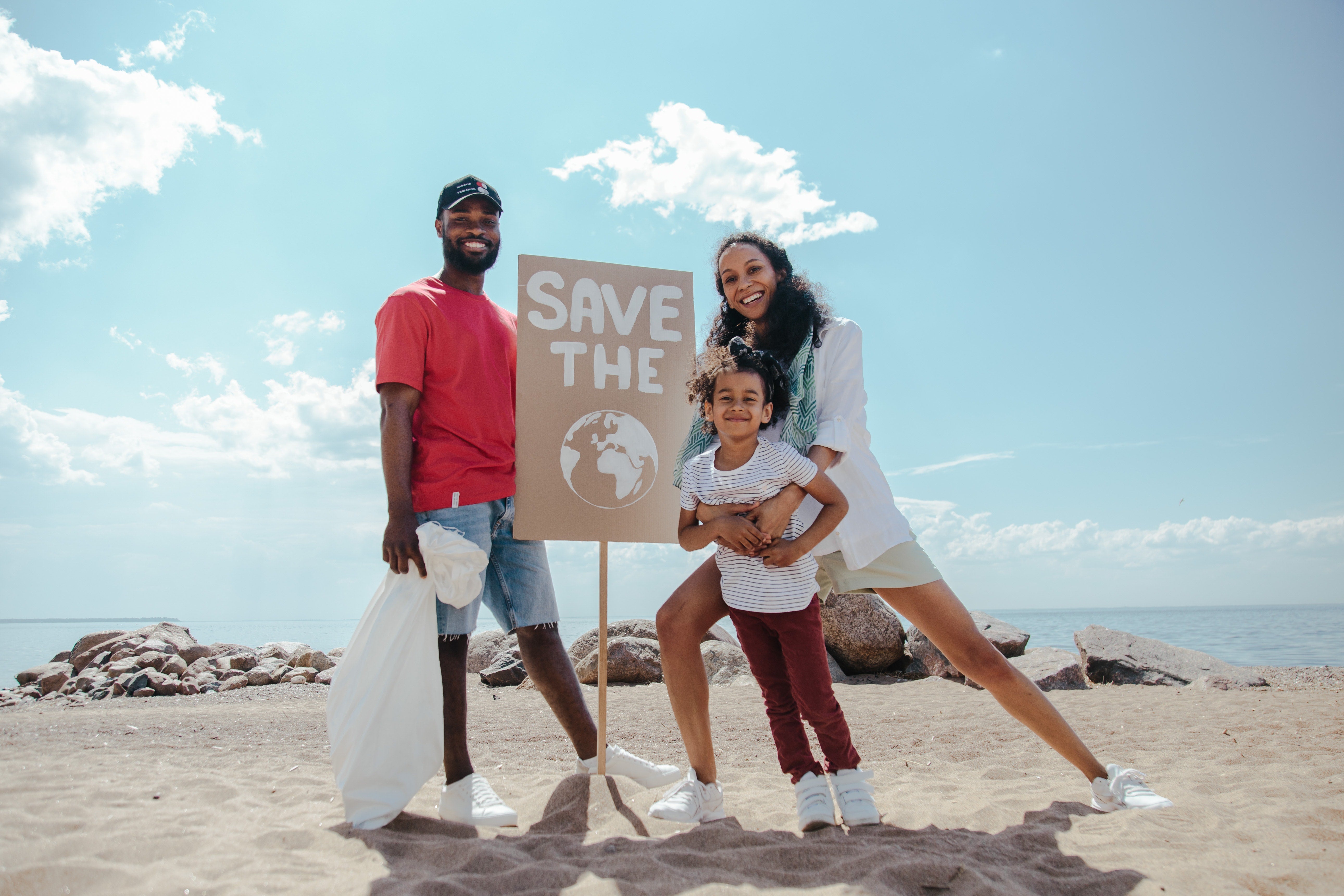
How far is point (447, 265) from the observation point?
311 cm

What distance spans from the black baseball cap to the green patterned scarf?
1428 mm

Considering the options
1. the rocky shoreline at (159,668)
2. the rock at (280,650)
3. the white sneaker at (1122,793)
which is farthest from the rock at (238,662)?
the white sneaker at (1122,793)

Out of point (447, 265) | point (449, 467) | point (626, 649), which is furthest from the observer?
point (626, 649)

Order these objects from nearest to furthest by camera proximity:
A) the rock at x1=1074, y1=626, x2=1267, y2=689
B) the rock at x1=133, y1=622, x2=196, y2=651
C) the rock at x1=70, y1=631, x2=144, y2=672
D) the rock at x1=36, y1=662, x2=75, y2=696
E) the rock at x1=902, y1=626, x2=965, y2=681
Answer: the rock at x1=1074, y1=626, x2=1267, y2=689 < the rock at x1=902, y1=626, x2=965, y2=681 < the rock at x1=36, y1=662, x2=75, y2=696 < the rock at x1=70, y1=631, x2=144, y2=672 < the rock at x1=133, y1=622, x2=196, y2=651

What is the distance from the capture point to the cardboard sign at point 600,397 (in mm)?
3092

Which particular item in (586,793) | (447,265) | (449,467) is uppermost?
(447,265)

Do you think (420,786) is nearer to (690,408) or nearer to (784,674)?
(784,674)

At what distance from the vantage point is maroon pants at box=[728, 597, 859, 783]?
7.88 ft

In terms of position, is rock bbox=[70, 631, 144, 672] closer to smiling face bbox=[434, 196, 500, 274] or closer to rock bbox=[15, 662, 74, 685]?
rock bbox=[15, 662, 74, 685]

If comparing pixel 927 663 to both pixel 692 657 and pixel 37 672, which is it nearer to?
pixel 692 657

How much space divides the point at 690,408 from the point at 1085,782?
233cm

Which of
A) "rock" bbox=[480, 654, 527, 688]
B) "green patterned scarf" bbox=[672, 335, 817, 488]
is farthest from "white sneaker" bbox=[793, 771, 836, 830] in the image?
"rock" bbox=[480, 654, 527, 688]

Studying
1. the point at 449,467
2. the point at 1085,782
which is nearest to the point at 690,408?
the point at 449,467

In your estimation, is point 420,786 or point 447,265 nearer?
point 420,786
